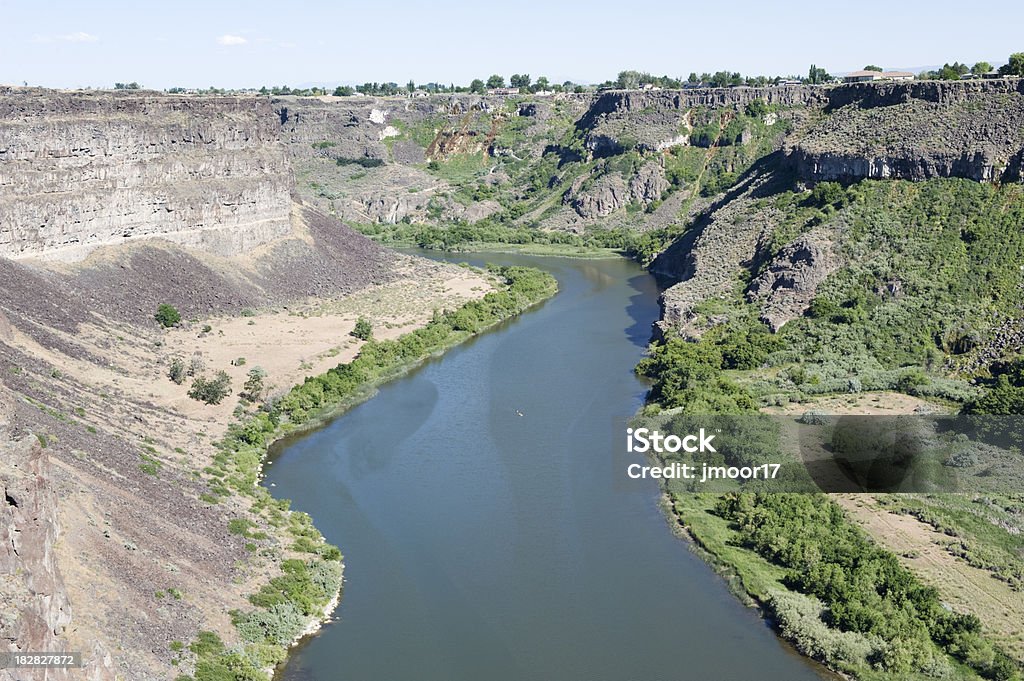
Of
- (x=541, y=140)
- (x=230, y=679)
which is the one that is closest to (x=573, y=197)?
(x=541, y=140)

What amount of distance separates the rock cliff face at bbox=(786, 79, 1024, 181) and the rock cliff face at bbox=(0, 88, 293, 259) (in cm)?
4466

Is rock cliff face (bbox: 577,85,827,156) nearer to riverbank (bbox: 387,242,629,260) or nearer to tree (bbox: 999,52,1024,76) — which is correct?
riverbank (bbox: 387,242,629,260)

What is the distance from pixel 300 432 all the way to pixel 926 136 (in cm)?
5115

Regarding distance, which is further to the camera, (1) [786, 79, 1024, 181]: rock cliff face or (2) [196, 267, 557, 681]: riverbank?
(1) [786, 79, 1024, 181]: rock cliff face

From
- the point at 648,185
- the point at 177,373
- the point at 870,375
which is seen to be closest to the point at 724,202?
the point at 648,185

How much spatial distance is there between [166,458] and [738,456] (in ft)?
90.3

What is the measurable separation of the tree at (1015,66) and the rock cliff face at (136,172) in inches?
→ 2329

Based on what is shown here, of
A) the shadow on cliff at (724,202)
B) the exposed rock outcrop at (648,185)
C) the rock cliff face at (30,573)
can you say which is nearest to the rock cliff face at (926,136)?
the shadow on cliff at (724,202)

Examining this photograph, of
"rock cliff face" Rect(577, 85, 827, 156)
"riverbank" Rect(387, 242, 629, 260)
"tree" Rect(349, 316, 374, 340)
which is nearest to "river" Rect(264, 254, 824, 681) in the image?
"tree" Rect(349, 316, 374, 340)

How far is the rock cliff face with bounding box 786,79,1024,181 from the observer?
3246 inches

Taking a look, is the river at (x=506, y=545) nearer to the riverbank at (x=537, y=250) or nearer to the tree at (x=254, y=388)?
the tree at (x=254, y=388)

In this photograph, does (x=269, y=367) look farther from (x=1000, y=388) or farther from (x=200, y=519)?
(x=1000, y=388)

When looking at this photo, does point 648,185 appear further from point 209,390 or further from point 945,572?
point 945,572

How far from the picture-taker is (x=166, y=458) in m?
54.5
